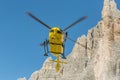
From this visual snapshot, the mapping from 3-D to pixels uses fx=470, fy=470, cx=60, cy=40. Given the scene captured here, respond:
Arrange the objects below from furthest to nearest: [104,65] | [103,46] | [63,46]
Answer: [103,46]
[104,65]
[63,46]

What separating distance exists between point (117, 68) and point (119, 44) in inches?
793

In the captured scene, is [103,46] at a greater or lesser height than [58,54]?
greater

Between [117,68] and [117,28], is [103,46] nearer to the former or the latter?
[117,28]

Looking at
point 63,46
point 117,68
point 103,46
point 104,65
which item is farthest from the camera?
point 103,46

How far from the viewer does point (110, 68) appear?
584ft

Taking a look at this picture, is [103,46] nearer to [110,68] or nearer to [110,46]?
[110,46]

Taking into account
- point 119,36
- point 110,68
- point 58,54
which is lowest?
point 58,54

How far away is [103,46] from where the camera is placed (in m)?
198

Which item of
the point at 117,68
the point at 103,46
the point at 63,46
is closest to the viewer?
the point at 63,46

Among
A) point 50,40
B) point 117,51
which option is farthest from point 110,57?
point 50,40

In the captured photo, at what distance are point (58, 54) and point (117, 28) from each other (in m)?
153

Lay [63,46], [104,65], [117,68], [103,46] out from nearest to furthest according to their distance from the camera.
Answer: [63,46], [117,68], [104,65], [103,46]

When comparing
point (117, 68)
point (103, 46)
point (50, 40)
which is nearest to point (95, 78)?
point (103, 46)

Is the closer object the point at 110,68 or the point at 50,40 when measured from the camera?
the point at 50,40
